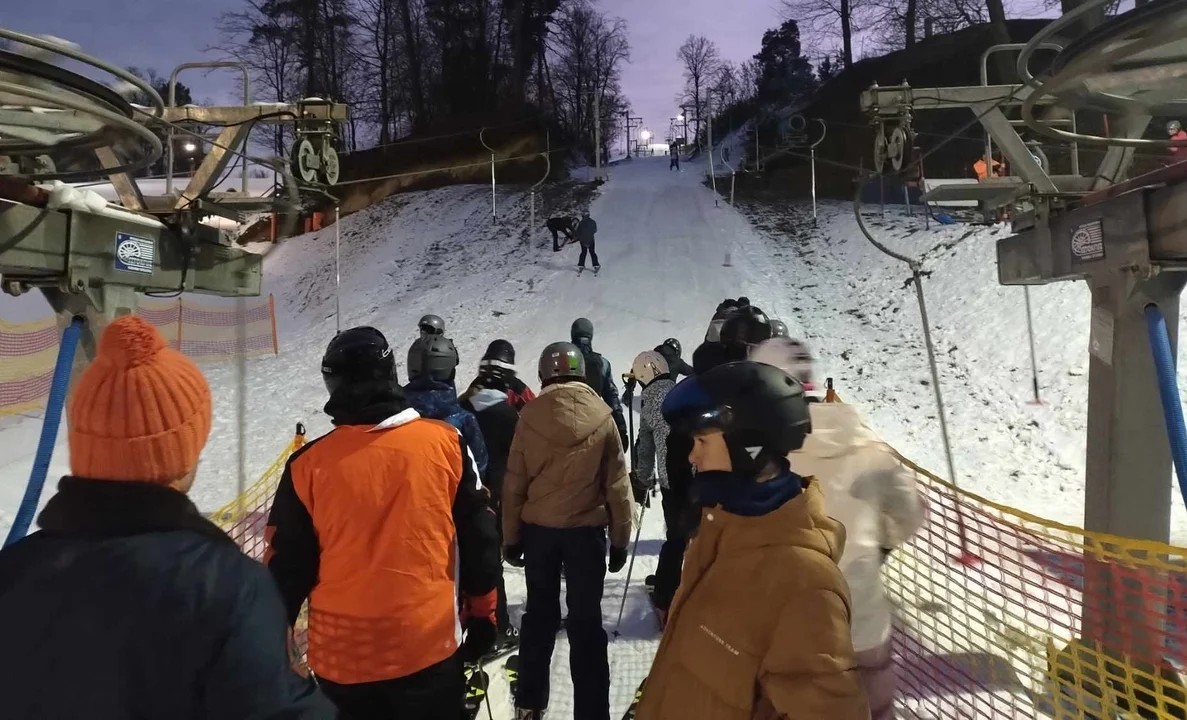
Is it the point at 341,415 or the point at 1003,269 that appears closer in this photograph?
the point at 341,415

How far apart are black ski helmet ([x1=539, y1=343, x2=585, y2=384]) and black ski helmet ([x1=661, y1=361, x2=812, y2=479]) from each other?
1.89 meters

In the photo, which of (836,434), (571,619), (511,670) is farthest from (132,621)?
(511,670)

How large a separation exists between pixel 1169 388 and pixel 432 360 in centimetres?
400

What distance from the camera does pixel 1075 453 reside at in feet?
27.6

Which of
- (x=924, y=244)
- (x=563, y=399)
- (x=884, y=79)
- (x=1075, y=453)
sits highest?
(x=884, y=79)

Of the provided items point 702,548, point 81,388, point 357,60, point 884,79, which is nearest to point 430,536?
point 702,548

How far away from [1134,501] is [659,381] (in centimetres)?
297

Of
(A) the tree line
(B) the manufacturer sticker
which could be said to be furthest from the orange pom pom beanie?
(A) the tree line

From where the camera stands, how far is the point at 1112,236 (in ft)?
12.3

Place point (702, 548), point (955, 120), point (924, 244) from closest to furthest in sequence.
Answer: point (702, 548) < point (924, 244) < point (955, 120)

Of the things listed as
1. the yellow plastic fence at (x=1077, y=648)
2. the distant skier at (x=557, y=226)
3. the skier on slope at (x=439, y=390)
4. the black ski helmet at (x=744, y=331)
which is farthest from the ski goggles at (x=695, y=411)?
the distant skier at (x=557, y=226)

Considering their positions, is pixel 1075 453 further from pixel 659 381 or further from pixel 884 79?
pixel 884 79

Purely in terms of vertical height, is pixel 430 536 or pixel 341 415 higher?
pixel 341 415

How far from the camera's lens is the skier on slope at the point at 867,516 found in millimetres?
2178
